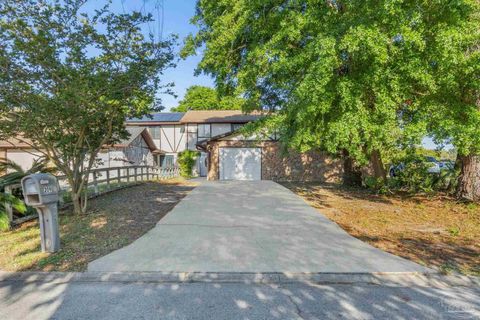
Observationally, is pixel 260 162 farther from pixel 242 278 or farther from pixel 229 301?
pixel 229 301

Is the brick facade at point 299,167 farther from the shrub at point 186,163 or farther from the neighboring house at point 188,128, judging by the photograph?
the shrub at point 186,163

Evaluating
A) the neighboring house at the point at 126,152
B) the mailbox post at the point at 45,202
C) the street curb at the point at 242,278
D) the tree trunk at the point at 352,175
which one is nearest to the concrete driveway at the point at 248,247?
the street curb at the point at 242,278

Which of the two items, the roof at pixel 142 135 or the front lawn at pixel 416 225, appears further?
the roof at pixel 142 135

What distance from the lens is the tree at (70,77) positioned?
6695 millimetres

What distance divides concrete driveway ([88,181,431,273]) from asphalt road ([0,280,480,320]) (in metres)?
0.45

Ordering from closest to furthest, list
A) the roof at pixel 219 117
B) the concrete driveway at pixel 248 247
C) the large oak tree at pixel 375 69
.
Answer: the concrete driveway at pixel 248 247 < the large oak tree at pixel 375 69 < the roof at pixel 219 117

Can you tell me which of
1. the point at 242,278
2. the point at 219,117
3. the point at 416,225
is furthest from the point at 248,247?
the point at 219,117

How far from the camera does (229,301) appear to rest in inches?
141

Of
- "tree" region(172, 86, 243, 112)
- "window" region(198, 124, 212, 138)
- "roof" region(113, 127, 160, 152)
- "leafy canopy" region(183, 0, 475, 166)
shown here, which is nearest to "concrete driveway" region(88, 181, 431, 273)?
"leafy canopy" region(183, 0, 475, 166)

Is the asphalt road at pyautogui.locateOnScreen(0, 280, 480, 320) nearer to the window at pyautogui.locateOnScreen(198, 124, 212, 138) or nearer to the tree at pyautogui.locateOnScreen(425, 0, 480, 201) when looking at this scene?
the tree at pyautogui.locateOnScreen(425, 0, 480, 201)

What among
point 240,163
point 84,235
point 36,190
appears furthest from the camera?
point 240,163

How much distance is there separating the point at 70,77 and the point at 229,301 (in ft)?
19.3

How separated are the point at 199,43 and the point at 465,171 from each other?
10.4 metres

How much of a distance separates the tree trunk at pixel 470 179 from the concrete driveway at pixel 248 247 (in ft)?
16.2
